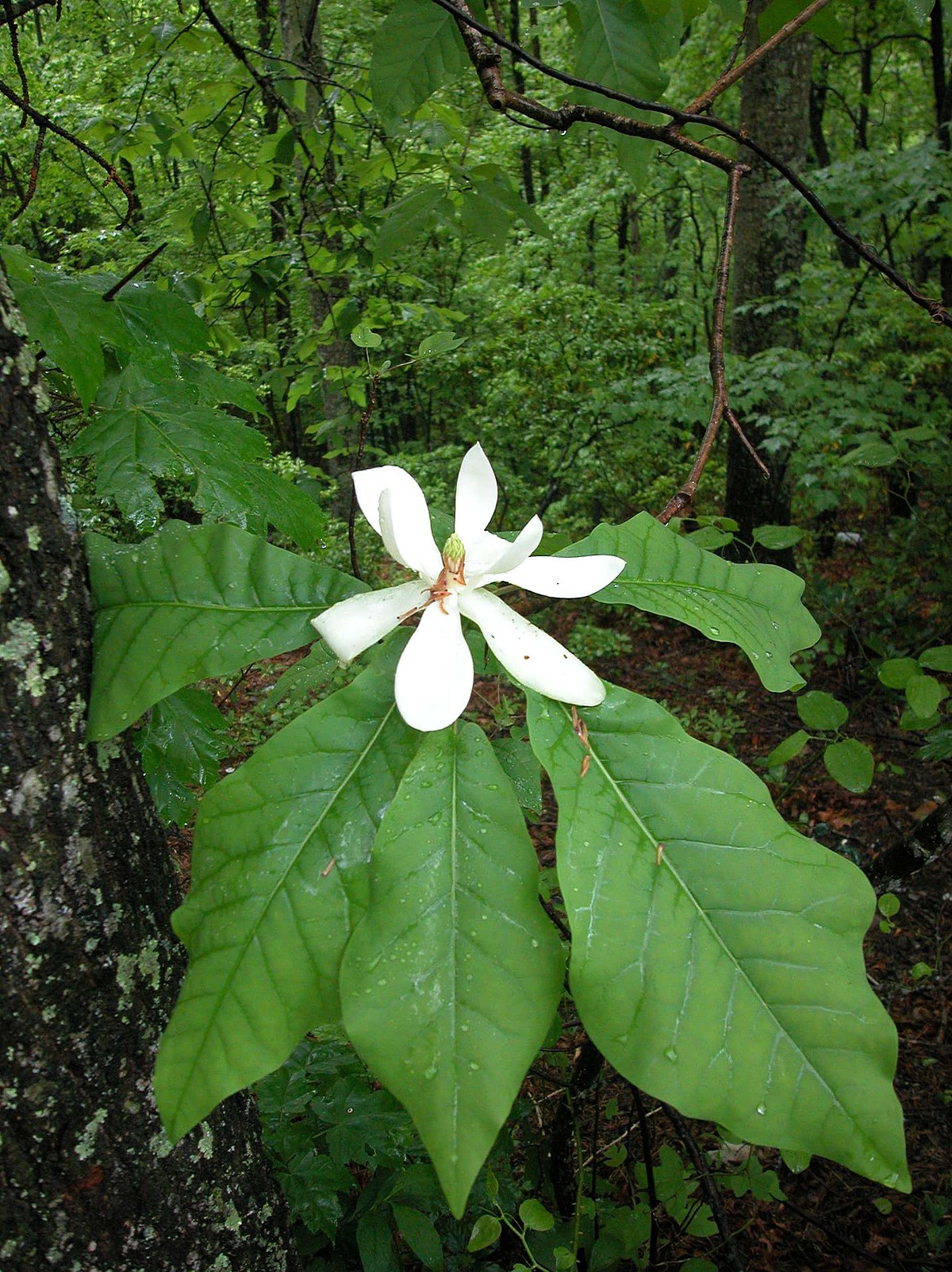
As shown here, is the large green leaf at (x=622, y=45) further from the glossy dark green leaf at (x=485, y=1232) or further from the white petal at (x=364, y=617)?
the glossy dark green leaf at (x=485, y=1232)

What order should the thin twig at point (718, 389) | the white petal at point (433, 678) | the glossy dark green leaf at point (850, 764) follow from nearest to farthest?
the white petal at point (433, 678) → the thin twig at point (718, 389) → the glossy dark green leaf at point (850, 764)

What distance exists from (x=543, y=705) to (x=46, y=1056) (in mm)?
550

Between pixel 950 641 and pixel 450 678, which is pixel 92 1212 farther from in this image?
pixel 950 641

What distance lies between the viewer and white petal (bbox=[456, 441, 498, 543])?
31.8 inches

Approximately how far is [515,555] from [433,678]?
13 centimetres

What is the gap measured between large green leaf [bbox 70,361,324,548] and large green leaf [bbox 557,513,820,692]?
0.60 metres

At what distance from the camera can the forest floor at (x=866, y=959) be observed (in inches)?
87.4

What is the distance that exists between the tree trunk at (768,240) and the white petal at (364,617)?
4243 millimetres

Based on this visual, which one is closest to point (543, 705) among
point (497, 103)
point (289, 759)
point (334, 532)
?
point (289, 759)

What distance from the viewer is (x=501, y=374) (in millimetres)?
6863

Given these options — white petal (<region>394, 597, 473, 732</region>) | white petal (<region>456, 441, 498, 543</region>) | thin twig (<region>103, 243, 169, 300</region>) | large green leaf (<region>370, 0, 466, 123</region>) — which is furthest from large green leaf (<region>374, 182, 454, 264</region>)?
white petal (<region>394, 597, 473, 732</region>)

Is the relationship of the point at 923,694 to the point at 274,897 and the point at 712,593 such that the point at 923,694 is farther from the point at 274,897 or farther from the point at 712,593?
the point at 274,897

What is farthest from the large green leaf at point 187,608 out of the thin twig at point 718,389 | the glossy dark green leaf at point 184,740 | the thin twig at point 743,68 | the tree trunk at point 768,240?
the tree trunk at point 768,240

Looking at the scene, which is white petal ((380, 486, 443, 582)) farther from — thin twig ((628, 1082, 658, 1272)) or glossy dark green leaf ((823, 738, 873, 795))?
glossy dark green leaf ((823, 738, 873, 795))
